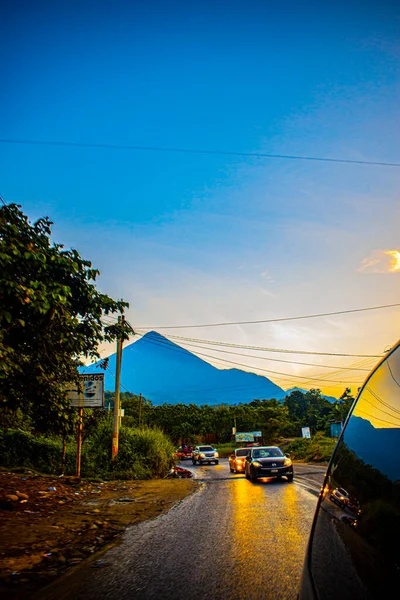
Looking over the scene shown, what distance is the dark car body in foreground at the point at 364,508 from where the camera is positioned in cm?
130

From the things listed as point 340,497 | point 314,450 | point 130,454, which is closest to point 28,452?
point 130,454

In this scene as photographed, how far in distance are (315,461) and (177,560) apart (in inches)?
1353

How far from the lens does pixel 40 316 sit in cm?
819

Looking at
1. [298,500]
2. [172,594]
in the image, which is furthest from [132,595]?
[298,500]

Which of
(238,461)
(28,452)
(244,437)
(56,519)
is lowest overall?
(244,437)

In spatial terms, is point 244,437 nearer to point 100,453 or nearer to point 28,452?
point 100,453

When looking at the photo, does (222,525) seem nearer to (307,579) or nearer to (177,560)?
(177,560)

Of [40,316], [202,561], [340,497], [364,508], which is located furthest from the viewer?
[40,316]

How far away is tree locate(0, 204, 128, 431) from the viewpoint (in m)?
7.45

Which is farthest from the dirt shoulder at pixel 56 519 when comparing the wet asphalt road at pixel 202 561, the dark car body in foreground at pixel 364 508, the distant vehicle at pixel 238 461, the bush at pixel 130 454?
Answer: the distant vehicle at pixel 238 461

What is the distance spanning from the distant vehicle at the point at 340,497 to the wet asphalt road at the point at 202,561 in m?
2.25

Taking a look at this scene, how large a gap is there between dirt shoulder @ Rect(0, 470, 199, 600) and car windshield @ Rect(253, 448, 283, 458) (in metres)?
4.37

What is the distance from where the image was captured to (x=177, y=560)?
16.3 ft

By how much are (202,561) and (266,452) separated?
1407 centimetres
